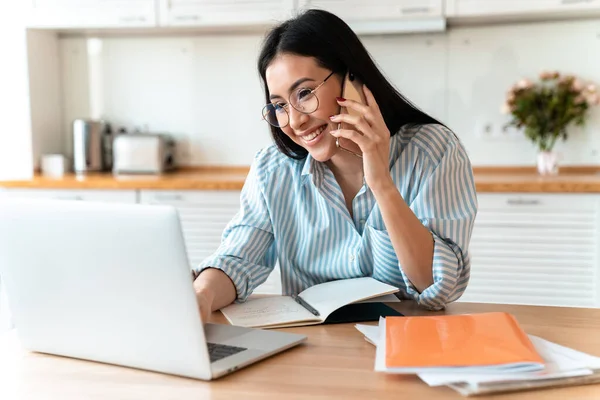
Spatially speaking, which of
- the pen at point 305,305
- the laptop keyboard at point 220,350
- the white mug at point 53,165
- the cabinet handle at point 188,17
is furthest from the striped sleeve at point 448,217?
the white mug at point 53,165

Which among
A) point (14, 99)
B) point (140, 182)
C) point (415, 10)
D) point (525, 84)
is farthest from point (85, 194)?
point (525, 84)

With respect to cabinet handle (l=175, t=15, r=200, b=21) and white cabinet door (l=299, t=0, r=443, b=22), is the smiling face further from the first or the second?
cabinet handle (l=175, t=15, r=200, b=21)

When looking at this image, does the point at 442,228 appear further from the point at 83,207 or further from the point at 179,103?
the point at 179,103

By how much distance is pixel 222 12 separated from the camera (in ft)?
10.5

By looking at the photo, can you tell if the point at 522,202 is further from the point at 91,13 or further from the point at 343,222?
the point at 91,13

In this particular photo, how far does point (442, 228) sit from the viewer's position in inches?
54.6

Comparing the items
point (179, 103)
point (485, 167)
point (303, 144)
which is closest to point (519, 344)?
point (303, 144)

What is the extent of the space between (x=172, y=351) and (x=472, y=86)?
2.68 metres

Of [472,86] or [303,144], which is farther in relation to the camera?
[472,86]

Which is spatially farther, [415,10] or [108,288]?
[415,10]

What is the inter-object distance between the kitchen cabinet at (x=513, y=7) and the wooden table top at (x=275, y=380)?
2120 mm

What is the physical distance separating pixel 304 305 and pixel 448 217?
1.15 feet

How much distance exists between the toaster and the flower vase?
1.80 meters

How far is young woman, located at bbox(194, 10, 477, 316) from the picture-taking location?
4.44 feet
